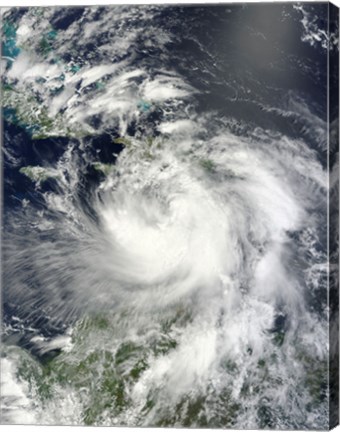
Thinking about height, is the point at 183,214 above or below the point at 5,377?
above

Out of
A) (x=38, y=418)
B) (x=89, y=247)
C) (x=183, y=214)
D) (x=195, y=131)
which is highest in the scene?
(x=195, y=131)

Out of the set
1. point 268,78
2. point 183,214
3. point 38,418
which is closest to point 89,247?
point 183,214

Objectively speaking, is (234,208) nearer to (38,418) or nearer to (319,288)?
(319,288)

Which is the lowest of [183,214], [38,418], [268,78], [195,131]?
[38,418]

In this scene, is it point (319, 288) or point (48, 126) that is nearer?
point (319, 288)

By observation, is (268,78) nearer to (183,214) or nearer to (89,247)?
(183,214)

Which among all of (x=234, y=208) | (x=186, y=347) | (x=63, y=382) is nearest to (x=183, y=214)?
(x=234, y=208)
